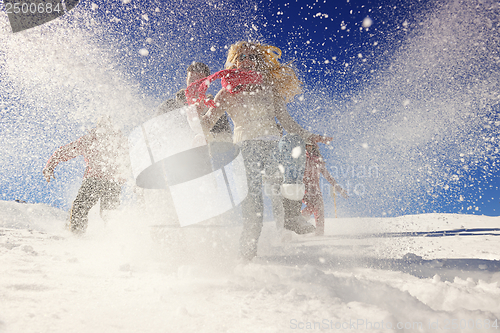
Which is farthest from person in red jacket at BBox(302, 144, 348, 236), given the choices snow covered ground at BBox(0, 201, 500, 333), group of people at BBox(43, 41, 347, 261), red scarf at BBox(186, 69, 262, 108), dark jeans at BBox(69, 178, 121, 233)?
dark jeans at BBox(69, 178, 121, 233)

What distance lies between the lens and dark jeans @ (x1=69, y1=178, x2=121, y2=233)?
3.66 m

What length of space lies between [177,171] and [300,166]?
1.01 m

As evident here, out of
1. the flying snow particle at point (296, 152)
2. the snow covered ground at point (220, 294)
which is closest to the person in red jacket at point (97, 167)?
the snow covered ground at point (220, 294)

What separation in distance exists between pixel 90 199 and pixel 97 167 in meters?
0.52

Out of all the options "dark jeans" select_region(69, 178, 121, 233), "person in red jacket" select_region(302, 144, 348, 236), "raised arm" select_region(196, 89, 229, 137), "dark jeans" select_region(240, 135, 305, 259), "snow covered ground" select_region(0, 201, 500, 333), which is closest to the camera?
"snow covered ground" select_region(0, 201, 500, 333)

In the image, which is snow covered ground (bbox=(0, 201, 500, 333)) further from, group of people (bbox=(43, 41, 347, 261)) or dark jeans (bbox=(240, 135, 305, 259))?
group of people (bbox=(43, 41, 347, 261))

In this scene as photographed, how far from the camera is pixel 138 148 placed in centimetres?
179

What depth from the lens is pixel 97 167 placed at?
3861 mm

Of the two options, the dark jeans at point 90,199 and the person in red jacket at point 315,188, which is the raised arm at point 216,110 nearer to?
the person in red jacket at point 315,188

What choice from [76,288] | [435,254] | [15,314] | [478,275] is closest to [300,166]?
[478,275]

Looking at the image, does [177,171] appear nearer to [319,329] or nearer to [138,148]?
[138,148]

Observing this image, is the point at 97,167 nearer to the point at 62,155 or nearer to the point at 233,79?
the point at 62,155

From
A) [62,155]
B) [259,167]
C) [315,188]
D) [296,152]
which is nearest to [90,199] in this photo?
[62,155]

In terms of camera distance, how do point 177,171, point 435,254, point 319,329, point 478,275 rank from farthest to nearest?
1. point 435,254
2. point 177,171
3. point 478,275
4. point 319,329
